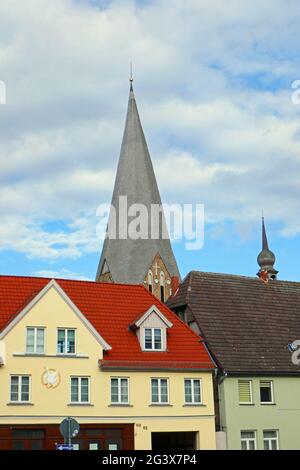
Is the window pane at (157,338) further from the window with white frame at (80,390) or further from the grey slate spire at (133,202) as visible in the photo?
the grey slate spire at (133,202)

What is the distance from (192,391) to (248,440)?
4156mm

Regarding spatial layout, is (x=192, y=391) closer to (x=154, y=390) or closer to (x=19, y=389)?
(x=154, y=390)

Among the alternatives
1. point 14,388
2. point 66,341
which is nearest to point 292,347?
point 66,341

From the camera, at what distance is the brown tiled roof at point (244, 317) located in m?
40.4

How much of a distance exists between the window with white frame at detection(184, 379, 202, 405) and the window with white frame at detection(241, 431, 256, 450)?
318 cm

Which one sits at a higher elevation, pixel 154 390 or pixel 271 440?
pixel 154 390

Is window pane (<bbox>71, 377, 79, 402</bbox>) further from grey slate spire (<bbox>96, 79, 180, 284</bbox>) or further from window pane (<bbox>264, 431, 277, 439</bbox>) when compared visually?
grey slate spire (<bbox>96, 79, 180, 284</bbox>)

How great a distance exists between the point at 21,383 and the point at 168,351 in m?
8.54

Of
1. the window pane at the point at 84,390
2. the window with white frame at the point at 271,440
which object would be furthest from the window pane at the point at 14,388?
the window with white frame at the point at 271,440

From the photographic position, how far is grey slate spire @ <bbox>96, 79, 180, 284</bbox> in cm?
9156

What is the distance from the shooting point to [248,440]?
38844mm

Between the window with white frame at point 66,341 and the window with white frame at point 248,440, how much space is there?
1077 cm

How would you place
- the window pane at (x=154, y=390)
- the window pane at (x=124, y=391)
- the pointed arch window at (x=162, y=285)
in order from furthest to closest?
the pointed arch window at (x=162, y=285) → the window pane at (x=154, y=390) → the window pane at (x=124, y=391)
